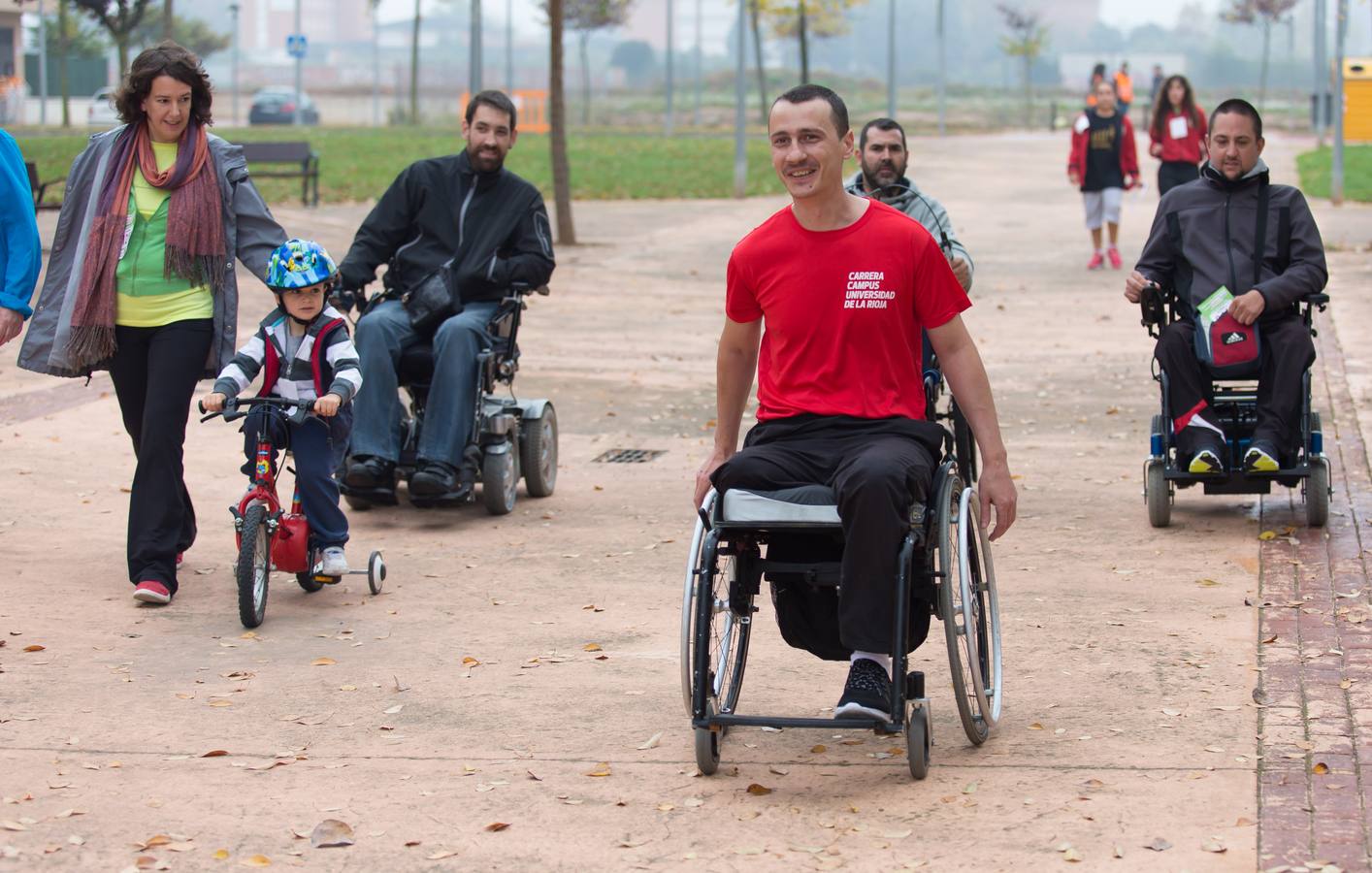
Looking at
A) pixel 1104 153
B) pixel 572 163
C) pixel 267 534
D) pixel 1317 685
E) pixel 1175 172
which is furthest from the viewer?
pixel 572 163

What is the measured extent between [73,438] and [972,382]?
6611mm

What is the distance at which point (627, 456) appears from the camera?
10562 mm

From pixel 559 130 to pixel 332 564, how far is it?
14.7 m

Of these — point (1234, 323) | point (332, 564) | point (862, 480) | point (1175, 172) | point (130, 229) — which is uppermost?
point (1175, 172)

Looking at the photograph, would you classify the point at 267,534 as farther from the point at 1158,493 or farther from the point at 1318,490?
the point at 1318,490

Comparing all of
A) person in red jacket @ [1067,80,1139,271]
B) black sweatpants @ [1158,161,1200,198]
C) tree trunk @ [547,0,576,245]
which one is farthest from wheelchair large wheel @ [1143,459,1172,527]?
tree trunk @ [547,0,576,245]

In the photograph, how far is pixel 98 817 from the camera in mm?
4836

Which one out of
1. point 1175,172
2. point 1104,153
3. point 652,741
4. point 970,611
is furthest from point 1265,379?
point 1104,153

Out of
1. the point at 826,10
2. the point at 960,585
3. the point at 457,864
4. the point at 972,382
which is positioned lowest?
the point at 457,864

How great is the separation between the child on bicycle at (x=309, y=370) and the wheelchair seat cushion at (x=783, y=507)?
247 centimetres

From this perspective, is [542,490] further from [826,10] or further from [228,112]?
[228,112]

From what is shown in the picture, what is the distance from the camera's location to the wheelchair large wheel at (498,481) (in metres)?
8.80

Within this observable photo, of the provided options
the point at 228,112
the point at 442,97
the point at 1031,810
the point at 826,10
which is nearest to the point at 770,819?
the point at 1031,810

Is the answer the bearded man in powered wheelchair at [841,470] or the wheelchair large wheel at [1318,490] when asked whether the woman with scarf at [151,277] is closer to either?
the bearded man in powered wheelchair at [841,470]
